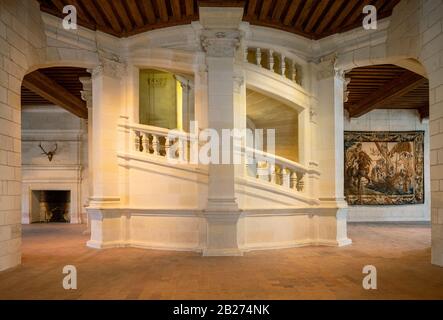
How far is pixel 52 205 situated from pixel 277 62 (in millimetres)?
10474

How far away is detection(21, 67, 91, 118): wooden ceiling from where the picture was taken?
8.72 m

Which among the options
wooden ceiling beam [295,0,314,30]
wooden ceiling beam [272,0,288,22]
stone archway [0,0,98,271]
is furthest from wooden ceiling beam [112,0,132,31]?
wooden ceiling beam [295,0,314,30]

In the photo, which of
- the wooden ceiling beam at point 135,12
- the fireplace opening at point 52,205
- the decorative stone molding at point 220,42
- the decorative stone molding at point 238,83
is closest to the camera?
the wooden ceiling beam at point 135,12

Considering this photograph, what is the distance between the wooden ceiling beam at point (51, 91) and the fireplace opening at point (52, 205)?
4.00 meters

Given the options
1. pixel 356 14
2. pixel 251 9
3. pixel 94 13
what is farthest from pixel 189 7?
pixel 356 14

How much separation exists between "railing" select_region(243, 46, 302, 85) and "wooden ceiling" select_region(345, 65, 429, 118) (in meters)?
2.07

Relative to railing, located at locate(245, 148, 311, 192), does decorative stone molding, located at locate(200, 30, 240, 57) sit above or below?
above

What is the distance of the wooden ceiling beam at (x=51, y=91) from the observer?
869 cm

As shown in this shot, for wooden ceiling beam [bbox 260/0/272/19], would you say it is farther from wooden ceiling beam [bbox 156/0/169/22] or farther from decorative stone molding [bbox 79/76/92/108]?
decorative stone molding [bbox 79/76/92/108]

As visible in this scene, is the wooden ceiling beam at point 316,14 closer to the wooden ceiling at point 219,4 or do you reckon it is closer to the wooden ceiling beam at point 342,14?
the wooden ceiling at point 219,4

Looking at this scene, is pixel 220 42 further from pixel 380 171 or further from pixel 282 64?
pixel 380 171

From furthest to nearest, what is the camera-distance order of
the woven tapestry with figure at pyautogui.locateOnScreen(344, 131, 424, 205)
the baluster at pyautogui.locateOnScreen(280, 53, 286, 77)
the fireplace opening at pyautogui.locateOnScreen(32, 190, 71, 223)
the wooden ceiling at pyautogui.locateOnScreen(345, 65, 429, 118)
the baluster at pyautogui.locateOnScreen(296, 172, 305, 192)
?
1. the fireplace opening at pyautogui.locateOnScreen(32, 190, 71, 223)
2. the woven tapestry with figure at pyautogui.locateOnScreen(344, 131, 424, 205)
3. the wooden ceiling at pyautogui.locateOnScreen(345, 65, 429, 118)
4. the baluster at pyautogui.locateOnScreen(296, 172, 305, 192)
5. the baluster at pyautogui.locateOnScreen(280, 53, 286, 77)

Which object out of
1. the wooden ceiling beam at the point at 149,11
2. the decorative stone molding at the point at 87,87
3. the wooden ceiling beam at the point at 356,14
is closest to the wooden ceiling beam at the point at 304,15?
the wooden ceiling beam at the point at 356,14

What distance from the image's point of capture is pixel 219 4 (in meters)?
6.12
